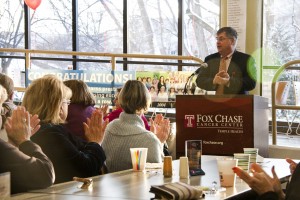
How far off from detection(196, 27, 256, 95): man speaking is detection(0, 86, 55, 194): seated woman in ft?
8.29

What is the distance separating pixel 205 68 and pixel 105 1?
685 centimetres

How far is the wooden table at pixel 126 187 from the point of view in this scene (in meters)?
2.75

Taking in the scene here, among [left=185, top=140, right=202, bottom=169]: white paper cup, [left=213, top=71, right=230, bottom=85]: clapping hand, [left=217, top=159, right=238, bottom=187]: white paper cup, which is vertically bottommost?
[left=217, top=159, right=238, bottom=187]: white paper cup

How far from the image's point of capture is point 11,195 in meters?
2.75

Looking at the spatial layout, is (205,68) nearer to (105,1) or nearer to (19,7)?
(105,1)

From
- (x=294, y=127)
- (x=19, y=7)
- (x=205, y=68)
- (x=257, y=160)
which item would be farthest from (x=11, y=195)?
(x=19, y=7)

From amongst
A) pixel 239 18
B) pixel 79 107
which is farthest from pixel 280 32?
pixel 79 107

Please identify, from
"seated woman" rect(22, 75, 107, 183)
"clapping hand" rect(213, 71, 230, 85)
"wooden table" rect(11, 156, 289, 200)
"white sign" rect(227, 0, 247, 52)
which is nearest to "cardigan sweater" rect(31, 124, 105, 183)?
"seated woman" rect(22, 75, 107, 183)

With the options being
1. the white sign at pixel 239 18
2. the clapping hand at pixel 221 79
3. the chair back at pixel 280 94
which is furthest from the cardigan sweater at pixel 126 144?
the white sign at pixel 239 18

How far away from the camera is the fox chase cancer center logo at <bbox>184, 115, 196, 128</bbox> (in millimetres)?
4852

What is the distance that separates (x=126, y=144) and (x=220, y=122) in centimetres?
81

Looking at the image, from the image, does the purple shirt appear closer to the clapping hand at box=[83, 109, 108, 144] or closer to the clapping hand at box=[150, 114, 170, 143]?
the clapping hand at box=[150, 114, 170, 143]

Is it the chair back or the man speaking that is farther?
the chair back

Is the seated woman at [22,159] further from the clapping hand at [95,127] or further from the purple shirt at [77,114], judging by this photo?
the purple shirt at [77,114]
